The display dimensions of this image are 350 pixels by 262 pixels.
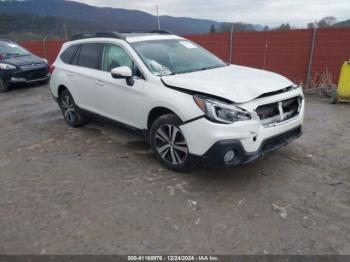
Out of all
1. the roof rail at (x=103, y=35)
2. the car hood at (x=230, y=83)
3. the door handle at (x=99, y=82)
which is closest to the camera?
the car hood at (x=230, y=83)

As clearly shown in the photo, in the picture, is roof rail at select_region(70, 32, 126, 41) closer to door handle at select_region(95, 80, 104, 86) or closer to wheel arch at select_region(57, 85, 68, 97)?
door handle at select_region(95, 80, 104, 86)

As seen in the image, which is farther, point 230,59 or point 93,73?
point 230,59

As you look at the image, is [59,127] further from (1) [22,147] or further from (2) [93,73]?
(2) [93,73]

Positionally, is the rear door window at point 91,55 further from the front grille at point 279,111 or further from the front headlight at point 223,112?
the front grille at point 279,111

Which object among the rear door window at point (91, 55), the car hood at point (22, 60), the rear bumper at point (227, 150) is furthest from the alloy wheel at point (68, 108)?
the car hood at point (22, 60)

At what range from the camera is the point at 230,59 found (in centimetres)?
1204

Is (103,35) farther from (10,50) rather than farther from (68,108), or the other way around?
(10,50)

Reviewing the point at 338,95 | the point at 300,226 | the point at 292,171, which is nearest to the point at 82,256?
the point at 300,226

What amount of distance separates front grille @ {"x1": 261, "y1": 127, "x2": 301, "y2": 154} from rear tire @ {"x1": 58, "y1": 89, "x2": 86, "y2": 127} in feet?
12.2

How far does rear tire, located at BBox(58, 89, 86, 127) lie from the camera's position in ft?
21.0

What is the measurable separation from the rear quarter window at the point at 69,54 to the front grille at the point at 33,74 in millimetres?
5913

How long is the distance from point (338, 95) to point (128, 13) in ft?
156

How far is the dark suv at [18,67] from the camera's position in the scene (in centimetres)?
1159

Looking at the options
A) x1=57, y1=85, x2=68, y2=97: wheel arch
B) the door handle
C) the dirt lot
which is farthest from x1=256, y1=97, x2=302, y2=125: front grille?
x1=57, y1=85, x2=68, y2=97: wheel arch
